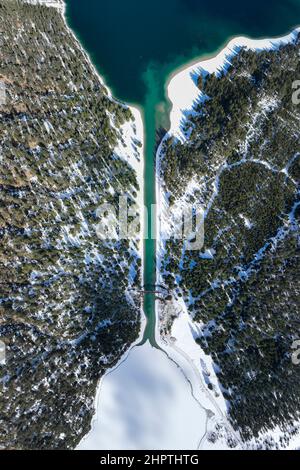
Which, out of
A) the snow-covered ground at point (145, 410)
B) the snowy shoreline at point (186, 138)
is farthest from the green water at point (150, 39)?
the snow-covered ground at point (145, 410)

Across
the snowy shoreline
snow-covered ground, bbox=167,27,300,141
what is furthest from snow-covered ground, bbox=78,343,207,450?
snow-covered ground, bbox=167,27,300,141

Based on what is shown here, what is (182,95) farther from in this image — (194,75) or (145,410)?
(145,410)

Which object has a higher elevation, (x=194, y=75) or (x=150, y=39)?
(x=150, y=39)

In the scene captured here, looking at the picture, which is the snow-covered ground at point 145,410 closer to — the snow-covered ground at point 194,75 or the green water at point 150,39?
the green water at point 150,39

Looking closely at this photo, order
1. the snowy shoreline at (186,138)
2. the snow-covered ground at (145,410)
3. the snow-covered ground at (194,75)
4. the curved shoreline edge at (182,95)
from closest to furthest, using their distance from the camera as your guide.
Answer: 1. the snow-covered ground at (145,410)
2. the snowy shoreline at (186,138)
3. the curved shoreline edge at (182,95)
4. the snow-covered ground at (194,75)

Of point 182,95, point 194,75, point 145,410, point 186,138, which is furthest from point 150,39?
point 145,410

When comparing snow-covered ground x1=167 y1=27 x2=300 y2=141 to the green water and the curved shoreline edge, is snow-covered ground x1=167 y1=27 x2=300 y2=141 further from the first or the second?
the green water
